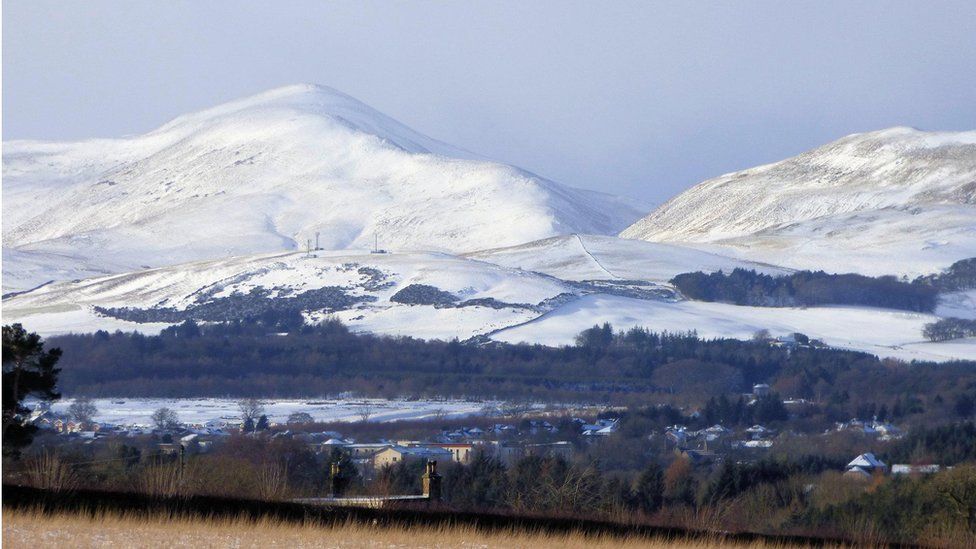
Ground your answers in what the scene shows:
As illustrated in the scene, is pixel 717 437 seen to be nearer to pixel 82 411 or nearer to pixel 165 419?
pixel 165 419

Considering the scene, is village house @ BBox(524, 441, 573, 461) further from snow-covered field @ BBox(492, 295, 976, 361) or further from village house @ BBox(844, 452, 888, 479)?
snow-covered field @ BBox(492, 295, 976, 361)

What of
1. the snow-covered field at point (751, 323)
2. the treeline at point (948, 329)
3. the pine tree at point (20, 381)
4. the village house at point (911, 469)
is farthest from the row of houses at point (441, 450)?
the treeline at point (948, 329)

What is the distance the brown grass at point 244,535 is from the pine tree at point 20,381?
26.0 feet

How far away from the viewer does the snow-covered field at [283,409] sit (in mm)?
106188

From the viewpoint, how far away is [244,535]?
1934 centimetres

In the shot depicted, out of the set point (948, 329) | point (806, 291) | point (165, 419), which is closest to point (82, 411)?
point (165, 419)

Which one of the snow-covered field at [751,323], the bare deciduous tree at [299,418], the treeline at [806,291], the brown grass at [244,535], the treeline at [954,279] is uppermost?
the treeline at [954,279]

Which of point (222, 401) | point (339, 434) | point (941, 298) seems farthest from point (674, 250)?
point (339, 434)

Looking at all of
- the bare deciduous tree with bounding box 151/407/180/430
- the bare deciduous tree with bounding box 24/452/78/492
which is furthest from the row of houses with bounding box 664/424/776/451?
the bare deciduous tree with bounding box 24/452/78/492

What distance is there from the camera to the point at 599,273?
177750 millimetres

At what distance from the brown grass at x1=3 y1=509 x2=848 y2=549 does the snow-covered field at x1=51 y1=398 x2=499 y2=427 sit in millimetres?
81751

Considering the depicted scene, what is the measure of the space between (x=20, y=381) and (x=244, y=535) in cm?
1293

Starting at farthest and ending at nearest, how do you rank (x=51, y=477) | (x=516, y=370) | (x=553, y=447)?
(x=516, y=370), (x=553, y=447), (x=51, y=477)

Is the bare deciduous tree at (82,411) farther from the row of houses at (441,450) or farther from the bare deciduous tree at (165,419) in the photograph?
the row of houses at (441,450)
